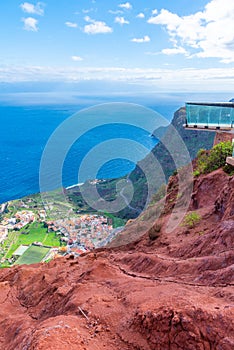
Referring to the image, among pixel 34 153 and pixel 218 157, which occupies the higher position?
pixel 218 157

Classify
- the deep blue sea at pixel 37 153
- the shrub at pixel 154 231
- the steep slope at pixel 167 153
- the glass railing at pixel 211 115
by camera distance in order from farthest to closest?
the deep blue sea at pixel 37 153 → the steep slope at pixel 167 153 → the glass railing at pixel 211 115 → the shrub at pixel 154 231

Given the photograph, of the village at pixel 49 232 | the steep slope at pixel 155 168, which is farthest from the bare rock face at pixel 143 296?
the steep slope at pixel 155 168

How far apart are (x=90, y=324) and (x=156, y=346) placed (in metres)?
1.43

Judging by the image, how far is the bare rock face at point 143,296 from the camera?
15.3 ft

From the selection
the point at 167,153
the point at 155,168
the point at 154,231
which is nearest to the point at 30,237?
the point at 155,168

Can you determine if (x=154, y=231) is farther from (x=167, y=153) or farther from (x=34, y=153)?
(x=34, y=153)

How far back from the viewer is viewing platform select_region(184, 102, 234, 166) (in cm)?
1490

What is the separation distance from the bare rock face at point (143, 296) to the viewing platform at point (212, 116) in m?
2.90

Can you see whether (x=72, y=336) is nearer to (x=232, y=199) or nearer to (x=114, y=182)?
(x=232, y=199)

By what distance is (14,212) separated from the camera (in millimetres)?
57219

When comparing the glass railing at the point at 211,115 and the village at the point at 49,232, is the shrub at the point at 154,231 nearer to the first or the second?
the glass railing at the point at 211,115

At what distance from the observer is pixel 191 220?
1181 cm

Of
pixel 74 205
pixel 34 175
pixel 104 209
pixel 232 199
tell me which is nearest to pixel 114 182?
pixel 74 205

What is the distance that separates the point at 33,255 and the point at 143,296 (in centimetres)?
3516
